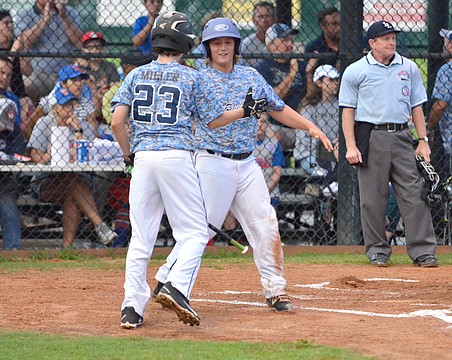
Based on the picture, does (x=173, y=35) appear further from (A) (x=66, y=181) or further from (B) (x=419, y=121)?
(A) (x=66, y=181)

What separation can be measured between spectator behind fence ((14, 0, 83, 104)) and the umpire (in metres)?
3.14

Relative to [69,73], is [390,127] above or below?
below

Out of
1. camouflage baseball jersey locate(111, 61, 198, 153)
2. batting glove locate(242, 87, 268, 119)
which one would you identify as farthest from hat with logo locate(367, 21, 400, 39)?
camouflage baseball jersey locate(111, 61, 198, 153)

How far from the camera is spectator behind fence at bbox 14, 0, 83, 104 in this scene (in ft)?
32.1

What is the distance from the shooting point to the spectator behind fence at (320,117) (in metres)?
9.88

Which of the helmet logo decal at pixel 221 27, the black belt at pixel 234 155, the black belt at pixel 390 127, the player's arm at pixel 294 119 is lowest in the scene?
the black belt at pixel 234 155

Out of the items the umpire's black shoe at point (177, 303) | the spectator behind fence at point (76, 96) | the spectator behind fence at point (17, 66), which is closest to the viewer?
the umpire's black shoe at point (177, 303)

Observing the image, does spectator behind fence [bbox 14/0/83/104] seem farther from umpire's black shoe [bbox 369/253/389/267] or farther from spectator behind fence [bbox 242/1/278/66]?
umpire's black shoe [bbox 369/253/389/267]

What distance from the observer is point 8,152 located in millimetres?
9445

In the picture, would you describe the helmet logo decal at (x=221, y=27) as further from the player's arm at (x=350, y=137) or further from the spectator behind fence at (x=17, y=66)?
the spectator behind fence at (x=17, y=66)

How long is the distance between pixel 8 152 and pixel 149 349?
5.30m

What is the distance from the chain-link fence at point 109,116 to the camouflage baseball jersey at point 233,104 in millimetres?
3401

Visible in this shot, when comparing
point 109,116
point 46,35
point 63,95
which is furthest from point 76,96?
point 46,35

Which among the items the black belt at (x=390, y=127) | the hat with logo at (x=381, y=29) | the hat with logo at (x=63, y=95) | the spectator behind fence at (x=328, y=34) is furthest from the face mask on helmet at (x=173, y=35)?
the spectator behind fence at (x=328, y=34)
